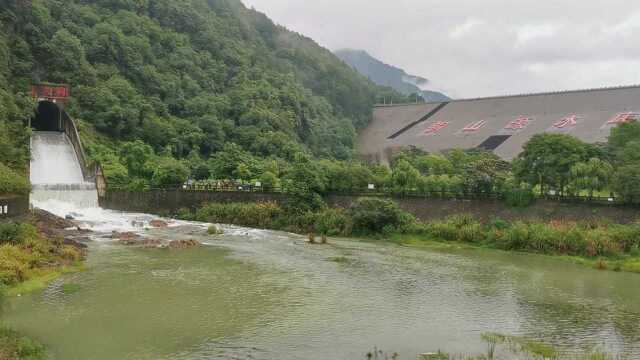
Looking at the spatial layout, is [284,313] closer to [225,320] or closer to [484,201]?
[225,320]

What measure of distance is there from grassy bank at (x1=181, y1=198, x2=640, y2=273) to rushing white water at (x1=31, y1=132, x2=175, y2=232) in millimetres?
6279

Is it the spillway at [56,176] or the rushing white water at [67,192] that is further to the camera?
the spillway at [56,176]

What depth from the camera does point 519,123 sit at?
70.1 metres

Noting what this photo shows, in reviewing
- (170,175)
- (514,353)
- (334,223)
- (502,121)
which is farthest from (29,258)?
(502,121)

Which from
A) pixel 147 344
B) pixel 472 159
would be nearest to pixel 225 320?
pixel 147 344

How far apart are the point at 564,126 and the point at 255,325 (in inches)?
2187

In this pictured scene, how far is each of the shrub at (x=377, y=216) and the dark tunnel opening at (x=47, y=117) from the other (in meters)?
35.6

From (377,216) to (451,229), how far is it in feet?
15.2

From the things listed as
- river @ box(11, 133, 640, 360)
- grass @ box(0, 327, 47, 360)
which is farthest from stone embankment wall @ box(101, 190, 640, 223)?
grass @ box(0, 327, 47, 360)

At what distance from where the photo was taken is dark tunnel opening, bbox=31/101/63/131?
195ft

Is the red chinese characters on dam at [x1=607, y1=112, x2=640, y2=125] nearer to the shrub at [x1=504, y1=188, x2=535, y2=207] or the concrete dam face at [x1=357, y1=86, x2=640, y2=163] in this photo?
the concrete dam face at [x1=357, y1=86, x2=640, y2=163]

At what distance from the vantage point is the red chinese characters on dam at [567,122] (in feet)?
213

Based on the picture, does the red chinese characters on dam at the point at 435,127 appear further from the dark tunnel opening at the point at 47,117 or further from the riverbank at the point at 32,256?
the riverbank at the point at 32,256

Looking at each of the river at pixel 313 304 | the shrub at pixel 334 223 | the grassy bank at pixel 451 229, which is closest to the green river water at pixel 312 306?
the river at pixel 313 304
